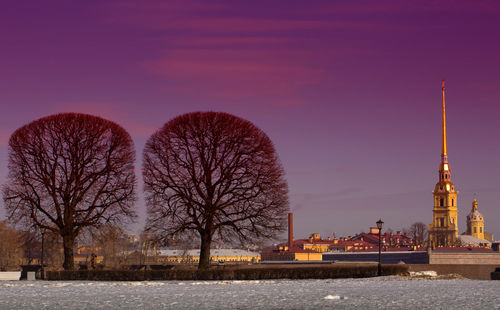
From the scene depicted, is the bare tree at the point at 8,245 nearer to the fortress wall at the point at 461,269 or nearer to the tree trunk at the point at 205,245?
the tree trunk at the point at 205,245

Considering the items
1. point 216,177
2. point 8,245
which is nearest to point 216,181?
point 216,177

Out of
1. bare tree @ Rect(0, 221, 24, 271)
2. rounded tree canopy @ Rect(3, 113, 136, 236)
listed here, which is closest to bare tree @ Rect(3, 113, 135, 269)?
rounded tree canopy @ Rect(3, 113, 136, 236)

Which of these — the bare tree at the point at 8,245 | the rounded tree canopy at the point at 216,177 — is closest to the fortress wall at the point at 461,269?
the rounded tree canopy at the point at 216,177

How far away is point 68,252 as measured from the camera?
52.5m

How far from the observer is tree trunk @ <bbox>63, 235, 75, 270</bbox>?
51812 millimetres

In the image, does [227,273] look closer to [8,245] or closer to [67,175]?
[67,175]

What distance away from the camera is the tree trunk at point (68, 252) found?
51812 millimetres

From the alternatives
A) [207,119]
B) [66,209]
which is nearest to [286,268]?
[207,119]

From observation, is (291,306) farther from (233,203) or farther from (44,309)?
(233,203)

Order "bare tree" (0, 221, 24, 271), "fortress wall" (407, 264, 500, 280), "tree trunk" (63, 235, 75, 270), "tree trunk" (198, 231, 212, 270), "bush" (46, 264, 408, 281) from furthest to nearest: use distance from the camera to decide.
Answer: "bare tree" (0, 221, 24, 271)
"fortress wall" (407, 264, 500, 280)
"tree trunk" (63, 235, 75, 270)
"tree trunk" (198, 231, 212, 270)
"bush" (46, 264, 408, 281)

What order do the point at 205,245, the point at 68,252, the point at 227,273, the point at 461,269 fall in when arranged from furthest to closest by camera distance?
the point at 461,269
the point at 68,252
the point at 205,245
the point at 227,273

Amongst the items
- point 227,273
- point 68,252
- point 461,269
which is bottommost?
point 227,273

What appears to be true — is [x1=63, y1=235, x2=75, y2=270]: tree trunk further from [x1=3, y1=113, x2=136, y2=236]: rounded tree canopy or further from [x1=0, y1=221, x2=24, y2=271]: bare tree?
[x1=0, y1=221, x2=24, y2=271]: bare tree

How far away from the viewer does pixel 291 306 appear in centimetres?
2195
